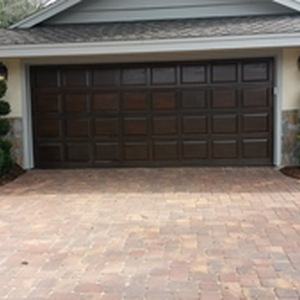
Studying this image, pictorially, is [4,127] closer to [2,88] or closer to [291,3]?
[2,88]

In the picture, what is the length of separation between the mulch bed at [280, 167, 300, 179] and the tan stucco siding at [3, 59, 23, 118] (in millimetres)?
5409

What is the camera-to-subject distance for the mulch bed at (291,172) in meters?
8.48

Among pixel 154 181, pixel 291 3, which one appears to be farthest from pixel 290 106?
pixel 154 181

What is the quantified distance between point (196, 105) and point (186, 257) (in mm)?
5560

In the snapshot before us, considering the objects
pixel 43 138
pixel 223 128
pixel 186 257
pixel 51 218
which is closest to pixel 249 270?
pixel 186 257

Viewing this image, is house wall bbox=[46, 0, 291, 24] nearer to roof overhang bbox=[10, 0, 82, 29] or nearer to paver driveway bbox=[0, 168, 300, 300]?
roof overhang bbox=[10, 0, 82, 29]

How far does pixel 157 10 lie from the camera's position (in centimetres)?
1016

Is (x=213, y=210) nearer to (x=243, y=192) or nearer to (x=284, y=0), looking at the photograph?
(x=243, y=192)

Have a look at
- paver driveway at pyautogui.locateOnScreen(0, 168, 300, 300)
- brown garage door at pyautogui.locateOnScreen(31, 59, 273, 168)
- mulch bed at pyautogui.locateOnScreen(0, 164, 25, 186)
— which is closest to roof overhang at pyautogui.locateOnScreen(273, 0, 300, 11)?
brown garage door at pyautogui.locateOnScreen(31, 59, 273, 168)

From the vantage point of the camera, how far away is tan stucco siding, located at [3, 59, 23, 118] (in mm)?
9641

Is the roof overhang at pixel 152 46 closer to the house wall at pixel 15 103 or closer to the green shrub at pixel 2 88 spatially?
the green shrub at pixel 2 88

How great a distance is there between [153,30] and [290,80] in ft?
9.29

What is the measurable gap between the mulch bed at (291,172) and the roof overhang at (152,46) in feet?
7.52

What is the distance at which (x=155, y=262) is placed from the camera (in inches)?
168
